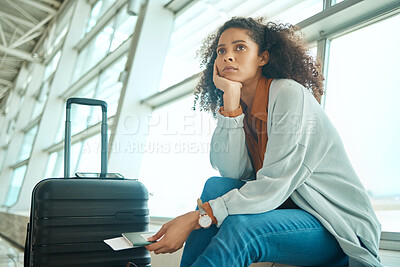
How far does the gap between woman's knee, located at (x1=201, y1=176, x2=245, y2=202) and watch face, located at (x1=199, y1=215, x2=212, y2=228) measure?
0.59ft

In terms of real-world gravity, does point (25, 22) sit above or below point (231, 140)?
above

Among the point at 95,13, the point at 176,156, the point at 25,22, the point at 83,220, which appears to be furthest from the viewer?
the point at 25,22

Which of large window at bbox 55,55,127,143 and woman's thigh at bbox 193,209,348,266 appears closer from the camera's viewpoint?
woman's thigh at bbox 193,209,348,266

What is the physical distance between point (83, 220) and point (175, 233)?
606 millimetres

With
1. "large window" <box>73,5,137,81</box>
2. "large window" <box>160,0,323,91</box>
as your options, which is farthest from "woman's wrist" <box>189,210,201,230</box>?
"large window" <box>73,5,137,81</box>

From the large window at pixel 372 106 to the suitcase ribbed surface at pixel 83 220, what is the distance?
103 cm

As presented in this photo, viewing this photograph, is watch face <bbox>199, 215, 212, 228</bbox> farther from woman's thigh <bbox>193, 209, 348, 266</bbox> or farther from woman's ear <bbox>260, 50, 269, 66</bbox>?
woman's ear <bbox>260, 50, 269, 66</bbox>

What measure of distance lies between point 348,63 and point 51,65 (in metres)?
7.86

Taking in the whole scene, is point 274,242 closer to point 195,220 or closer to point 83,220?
point 195,220

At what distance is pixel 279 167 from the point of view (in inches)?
38.4

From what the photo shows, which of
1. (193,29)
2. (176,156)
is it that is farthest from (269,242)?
(193,29)

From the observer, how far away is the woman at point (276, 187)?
0.91 m

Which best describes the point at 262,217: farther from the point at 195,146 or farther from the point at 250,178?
the point at 195,146

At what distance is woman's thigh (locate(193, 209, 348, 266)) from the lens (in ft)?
2.76
